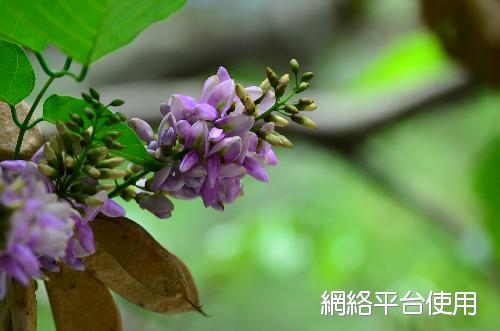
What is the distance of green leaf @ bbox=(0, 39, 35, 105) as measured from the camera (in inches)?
14.6

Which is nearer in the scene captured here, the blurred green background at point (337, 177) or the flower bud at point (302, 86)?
the flower bud at point (302, 86)

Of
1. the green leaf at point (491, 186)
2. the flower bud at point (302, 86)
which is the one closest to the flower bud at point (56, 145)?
the flower bud at point (302, 86)

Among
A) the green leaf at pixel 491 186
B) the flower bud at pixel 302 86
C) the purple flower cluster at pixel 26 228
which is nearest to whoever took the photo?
the purple flower cluster at pixel 26 228

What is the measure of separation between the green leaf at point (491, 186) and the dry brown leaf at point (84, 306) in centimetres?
108

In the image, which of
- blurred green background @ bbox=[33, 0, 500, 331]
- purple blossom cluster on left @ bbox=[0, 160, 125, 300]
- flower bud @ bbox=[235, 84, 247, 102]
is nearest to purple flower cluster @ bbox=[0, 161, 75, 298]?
purple blossom cluster on left @ bbox=[0, 160, 125, 300]

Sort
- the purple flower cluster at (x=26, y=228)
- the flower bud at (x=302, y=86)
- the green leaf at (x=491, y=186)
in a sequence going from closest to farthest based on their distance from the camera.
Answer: the purple flower cluster at (x=26, y=228) < the flower bud at (x=302, y=86) < the green leaf at (x=491, y=186)

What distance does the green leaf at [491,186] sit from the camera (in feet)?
4.59

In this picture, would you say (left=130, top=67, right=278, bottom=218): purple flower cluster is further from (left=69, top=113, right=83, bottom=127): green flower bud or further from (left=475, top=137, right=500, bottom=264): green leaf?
(left=475, top=137, right=500, bottom=264): green leaf

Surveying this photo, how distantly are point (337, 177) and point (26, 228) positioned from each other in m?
2.25

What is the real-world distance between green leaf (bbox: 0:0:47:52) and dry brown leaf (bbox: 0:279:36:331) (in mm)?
97

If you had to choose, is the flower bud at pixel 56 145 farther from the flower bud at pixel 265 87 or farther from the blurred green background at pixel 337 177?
the blurred green background at pixel 337 177

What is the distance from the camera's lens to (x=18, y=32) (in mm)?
368

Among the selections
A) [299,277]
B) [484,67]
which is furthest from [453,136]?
[484,67]

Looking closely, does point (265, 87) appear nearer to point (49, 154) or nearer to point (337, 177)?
point (49, 154)
